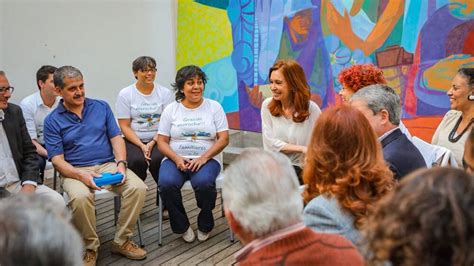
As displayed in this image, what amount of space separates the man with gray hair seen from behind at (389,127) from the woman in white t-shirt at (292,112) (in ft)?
2.83

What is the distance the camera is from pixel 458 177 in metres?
0.84

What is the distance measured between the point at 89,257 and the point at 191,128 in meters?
1.13

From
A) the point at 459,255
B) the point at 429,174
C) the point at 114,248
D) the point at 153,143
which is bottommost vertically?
the point at 114,248

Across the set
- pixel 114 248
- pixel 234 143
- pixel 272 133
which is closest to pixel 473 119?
pixel 272 133

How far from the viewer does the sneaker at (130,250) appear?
2.93m

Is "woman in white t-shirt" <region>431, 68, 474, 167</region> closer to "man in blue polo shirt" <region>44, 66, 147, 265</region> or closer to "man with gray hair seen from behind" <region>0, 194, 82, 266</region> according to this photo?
"man in blue polo shirt" <region>44, 66, 147, 265</region>

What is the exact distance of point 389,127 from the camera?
2.12 metres

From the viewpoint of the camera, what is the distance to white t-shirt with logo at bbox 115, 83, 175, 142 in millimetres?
3600

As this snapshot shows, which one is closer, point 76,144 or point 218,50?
point 76,144

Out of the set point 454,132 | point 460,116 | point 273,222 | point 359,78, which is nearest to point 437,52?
point 460,116

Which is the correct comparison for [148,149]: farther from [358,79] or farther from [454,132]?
[454,132]

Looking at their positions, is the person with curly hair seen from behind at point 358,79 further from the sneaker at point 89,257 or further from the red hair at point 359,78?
the sneaker at point 89,257

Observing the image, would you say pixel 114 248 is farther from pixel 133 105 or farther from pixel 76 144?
pixel 133 105

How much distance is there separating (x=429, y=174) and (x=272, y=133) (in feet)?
7.62
